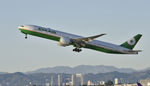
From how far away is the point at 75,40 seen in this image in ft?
379

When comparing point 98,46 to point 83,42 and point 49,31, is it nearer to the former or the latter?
point 83,42

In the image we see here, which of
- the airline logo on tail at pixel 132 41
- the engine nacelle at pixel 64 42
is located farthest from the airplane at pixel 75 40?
the airline logo on tail at pixel 132 41

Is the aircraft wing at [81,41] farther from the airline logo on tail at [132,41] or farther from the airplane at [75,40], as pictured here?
the airline logo on tail at [132,41]

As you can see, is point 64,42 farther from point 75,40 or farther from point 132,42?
point 132,42

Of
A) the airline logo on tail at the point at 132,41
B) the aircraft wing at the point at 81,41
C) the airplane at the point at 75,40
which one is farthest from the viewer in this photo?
the airline logo on tail at the point at 132,41

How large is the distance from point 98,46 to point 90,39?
415 centimetres

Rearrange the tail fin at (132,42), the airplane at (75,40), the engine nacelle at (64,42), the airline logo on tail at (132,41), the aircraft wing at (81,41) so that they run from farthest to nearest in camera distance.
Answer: the airline logo on tail at (132,41), the tail fin at (132,42), the aircraft wing at (81,41), the engine nacelle at (64,42), the airplane at (75,40)

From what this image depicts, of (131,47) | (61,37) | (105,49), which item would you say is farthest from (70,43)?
(131,47)

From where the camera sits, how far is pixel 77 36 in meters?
117

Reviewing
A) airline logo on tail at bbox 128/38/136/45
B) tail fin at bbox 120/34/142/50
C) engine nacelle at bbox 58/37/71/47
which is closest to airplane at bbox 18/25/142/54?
engine nacelle at bbox 58/37/71/47

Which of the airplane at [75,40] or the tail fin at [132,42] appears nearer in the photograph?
the airplane at [75,40]

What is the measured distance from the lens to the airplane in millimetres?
111188

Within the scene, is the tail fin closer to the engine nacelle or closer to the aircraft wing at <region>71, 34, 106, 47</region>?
the aircraft wing at <region>71, 34, 106, 47</region>

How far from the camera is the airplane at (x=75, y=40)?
4377 inches
